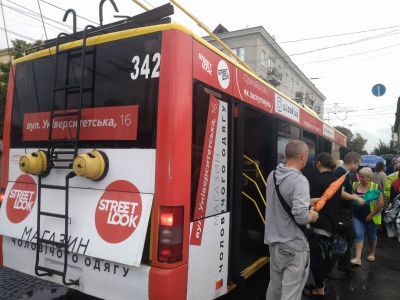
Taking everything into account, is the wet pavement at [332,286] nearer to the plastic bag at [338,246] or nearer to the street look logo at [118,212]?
the plastic bag at [338,246]

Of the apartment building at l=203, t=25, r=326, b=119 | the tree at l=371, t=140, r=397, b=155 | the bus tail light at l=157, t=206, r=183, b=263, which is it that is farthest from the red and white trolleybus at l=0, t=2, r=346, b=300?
the tree at l=371, t=140, r=397, b=155

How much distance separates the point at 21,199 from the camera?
3.34 metres

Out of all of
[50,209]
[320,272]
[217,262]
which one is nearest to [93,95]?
[50,209]

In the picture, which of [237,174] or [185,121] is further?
[237,174]

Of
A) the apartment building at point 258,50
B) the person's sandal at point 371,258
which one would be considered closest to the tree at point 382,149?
the apartment building at point 258,50

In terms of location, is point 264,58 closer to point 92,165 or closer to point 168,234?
point 92,165

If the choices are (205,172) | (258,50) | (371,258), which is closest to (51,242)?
(205,172)

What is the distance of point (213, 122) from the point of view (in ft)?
9.93

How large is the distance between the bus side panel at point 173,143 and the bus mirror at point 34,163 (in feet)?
4.37

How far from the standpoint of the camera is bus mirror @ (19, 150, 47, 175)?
3.04 metres

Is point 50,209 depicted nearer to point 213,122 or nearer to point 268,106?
point 213,122

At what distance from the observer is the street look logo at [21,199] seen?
3256 mm

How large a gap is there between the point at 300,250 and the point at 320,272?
1.41 metres

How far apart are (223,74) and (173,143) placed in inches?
43.2
